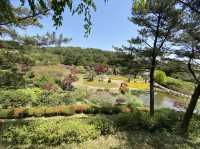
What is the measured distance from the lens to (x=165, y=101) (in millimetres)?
23766

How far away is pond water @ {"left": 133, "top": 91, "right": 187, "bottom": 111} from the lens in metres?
20.2

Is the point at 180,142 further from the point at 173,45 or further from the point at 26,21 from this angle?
the point at 26,21

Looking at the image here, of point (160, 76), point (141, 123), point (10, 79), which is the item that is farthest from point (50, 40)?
point (160, 76)

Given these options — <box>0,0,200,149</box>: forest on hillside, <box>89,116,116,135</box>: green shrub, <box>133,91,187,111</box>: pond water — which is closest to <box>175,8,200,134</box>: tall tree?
<box>0,0,200,149</box>: forest on hillside

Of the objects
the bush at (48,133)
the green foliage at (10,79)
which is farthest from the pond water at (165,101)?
the bush at (48,133)

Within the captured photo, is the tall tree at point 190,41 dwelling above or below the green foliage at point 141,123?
above

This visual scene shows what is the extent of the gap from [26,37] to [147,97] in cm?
1353

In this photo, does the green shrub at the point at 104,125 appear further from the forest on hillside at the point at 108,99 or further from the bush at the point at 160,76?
the bush at the point at 160,76

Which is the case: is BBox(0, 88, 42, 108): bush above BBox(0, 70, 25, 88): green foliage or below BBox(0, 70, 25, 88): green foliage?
below

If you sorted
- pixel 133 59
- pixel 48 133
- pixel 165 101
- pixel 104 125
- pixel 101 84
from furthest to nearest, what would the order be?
pixel 101 84, pixel 165 101, pixel 133 59, pixel 104 125, pixel 48 133

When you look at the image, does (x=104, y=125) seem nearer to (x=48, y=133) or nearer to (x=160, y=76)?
(x=48, y=133)

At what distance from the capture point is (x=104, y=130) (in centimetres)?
927

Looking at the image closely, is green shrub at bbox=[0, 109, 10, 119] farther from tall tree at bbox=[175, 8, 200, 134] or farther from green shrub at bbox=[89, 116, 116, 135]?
tall tree at bbox=[175, 8, 200, 134]

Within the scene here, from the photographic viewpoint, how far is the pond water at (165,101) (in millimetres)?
20156
